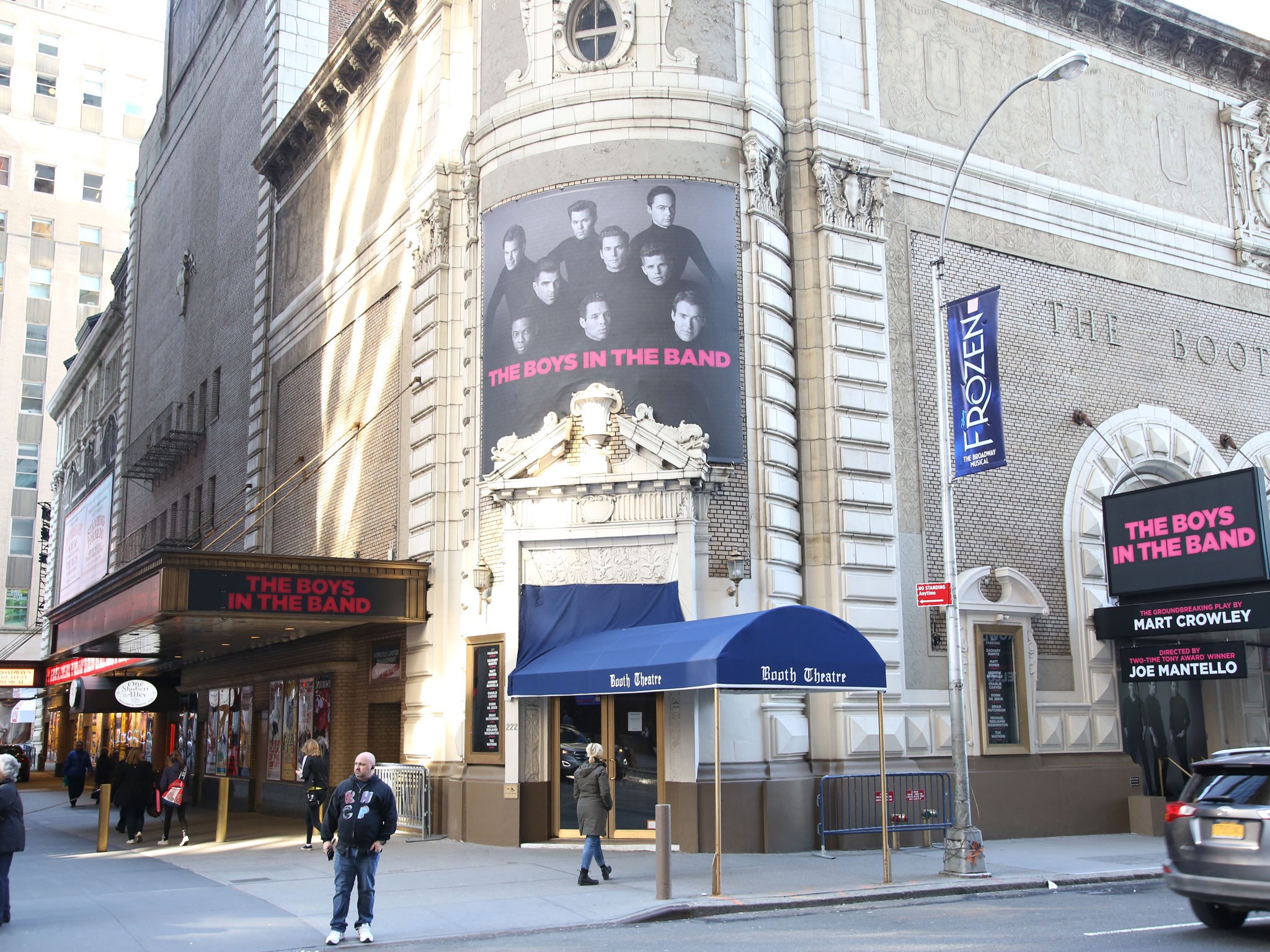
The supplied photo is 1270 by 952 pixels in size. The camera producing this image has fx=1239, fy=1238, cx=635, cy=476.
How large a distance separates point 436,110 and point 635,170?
5.57 metres

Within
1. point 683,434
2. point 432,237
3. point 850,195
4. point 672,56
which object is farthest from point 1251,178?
point 432,237

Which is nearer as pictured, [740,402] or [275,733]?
[740,402]

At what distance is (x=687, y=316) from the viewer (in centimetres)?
2002

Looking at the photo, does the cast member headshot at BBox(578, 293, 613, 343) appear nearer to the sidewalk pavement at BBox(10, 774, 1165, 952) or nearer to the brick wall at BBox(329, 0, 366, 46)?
the sidewalk pavement at BBox(10, 774, 1165, 952)

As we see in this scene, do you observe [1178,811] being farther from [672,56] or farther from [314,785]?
[672,56]

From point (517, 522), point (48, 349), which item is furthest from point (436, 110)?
point (48, 349)

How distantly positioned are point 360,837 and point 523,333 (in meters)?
10.7

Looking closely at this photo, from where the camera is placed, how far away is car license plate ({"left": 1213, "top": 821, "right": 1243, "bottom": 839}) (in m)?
11.0

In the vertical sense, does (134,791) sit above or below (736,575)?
below

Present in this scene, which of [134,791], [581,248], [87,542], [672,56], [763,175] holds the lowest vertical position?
[134,791]

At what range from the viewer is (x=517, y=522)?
795 inches

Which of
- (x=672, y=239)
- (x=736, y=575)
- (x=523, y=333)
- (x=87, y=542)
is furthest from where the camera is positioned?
(x=87, y=542)

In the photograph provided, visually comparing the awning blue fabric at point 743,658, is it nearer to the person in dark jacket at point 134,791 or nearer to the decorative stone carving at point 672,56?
the decorative stone carving at point 672,56

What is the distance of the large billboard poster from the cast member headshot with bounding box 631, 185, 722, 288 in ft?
118
